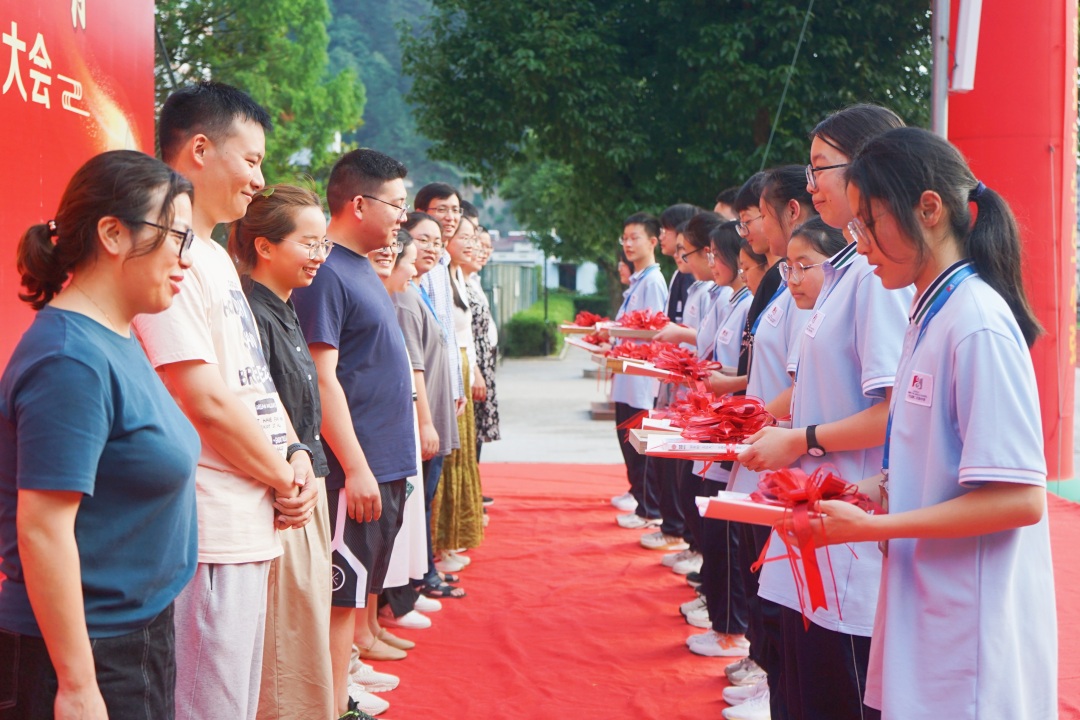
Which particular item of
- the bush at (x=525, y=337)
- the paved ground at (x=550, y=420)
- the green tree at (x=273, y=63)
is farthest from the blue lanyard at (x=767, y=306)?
the bush at (x=525, y=337)

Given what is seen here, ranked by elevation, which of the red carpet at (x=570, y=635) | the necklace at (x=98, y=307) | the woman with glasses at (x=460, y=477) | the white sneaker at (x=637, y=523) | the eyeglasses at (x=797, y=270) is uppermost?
the eyeglasses at (x=797, y=270)

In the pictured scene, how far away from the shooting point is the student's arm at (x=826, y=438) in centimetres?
222

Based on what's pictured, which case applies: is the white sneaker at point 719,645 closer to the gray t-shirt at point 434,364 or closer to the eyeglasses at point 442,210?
the gray t-shirt at point 434,364

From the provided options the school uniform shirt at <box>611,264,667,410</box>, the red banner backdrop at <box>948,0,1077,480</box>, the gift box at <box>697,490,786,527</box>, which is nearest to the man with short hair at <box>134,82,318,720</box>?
the gift box at <box>697,490,786,527</box>

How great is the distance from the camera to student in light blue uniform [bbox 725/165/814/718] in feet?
9.66

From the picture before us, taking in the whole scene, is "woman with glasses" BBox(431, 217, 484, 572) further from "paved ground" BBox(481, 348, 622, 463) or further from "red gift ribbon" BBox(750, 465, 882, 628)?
"red gift ribbon" BBox(750, 465, 882, 628)

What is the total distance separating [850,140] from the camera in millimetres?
2391

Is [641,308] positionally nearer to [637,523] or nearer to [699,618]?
[637,523]

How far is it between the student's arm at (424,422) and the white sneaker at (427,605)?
→ 82cm

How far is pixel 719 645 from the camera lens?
4.13 meters

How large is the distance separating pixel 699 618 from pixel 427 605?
1.17 metres

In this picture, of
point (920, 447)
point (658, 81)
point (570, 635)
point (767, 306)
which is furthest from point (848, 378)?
point (658, 81)

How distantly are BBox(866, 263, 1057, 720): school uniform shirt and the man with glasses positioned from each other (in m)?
1.64

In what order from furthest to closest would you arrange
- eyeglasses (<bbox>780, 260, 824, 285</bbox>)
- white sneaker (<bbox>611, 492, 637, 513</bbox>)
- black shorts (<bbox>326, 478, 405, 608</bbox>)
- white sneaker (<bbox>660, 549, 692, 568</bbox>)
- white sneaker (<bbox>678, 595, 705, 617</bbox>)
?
white sneaker (<bbox>611, 492, 637, 513</bbox>)
white sneaker (<bbox>660, 549, 692, 568</bbox>)
white sneaker (<bbox>678, 595, 705, 617</bbox>)
black shorts (<bbox>326, 478, 405, 608</bbox>)
eyeglasses (<bbox>780, 260, 824, 285</bbox>)
